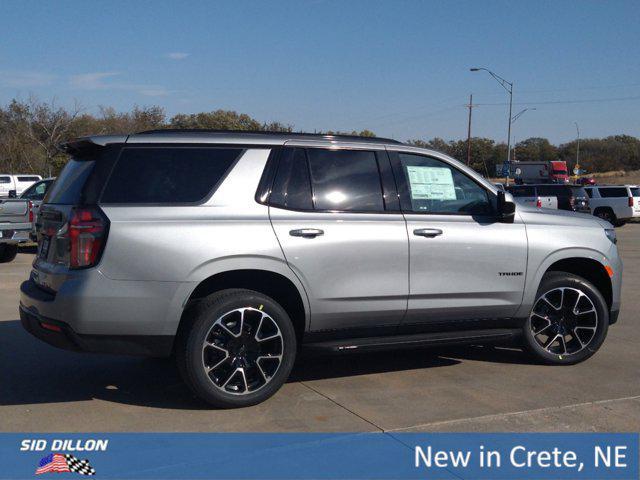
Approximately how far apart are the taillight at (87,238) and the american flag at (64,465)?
1.20 meters

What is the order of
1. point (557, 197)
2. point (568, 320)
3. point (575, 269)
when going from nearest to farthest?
point (568, 320) < point (575, 269) < point (557, 197)

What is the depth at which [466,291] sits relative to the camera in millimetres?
5812

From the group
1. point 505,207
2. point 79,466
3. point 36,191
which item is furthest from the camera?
point 36,191

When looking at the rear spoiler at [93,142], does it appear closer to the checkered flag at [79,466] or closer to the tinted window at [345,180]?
the tinted window at [345,180]

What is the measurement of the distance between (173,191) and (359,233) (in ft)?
4.51

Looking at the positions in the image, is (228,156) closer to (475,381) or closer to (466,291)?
(466,291)

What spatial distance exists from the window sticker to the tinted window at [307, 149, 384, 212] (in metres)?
0.32

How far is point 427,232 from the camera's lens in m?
5.64

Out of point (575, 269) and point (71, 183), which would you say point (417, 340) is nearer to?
point (575, 269)

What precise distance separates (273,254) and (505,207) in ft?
6.54

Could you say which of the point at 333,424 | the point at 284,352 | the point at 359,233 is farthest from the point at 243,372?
the point at 359,233

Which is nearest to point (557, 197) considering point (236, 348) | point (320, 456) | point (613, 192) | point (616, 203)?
point (616, 203)

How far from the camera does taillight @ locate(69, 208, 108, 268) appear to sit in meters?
4.76

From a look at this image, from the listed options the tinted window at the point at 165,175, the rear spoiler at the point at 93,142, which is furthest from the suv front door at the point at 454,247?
the rear spoiler at the point at 93,142
